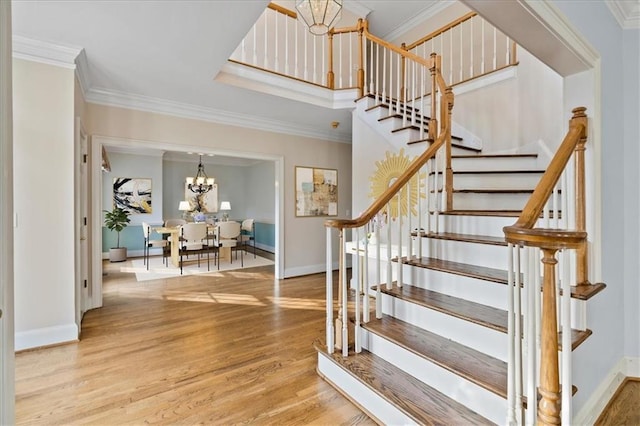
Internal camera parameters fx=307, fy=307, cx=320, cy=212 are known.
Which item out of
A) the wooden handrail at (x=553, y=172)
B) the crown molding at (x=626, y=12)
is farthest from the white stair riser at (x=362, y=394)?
the crown molding at (x=626, y=12)

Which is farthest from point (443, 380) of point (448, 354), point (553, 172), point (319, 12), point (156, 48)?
point (156, 48)

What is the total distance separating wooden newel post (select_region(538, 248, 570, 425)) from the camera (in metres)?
1.08

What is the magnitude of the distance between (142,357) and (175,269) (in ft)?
11.9

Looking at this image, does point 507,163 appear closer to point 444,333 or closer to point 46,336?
point 444,333

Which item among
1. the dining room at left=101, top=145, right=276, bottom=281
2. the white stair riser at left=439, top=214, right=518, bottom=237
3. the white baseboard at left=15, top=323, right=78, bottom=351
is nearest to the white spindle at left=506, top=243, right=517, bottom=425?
the white stair riser at left=439, top=214, right=518, bottom=237

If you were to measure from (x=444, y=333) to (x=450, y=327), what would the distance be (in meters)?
0.07

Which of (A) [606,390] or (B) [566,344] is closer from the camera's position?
(B) [566,344]

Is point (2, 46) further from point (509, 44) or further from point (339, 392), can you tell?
point (509, 44)

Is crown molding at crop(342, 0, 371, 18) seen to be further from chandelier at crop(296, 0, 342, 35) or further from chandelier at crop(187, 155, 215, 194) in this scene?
chandelier at crop(187, 155, 215, 194)

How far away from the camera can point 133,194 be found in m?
7.29

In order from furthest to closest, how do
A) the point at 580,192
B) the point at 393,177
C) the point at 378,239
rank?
the point at 393,177 < the point at 378,239 < the point at 580,192

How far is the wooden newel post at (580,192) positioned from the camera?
1786 millimetres

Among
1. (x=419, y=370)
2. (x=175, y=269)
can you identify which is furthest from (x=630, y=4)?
(x=175, y=269)

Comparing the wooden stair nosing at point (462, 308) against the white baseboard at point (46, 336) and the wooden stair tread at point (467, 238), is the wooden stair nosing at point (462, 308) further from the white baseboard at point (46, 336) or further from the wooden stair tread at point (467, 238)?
the white baseboard at point (46, 336)
